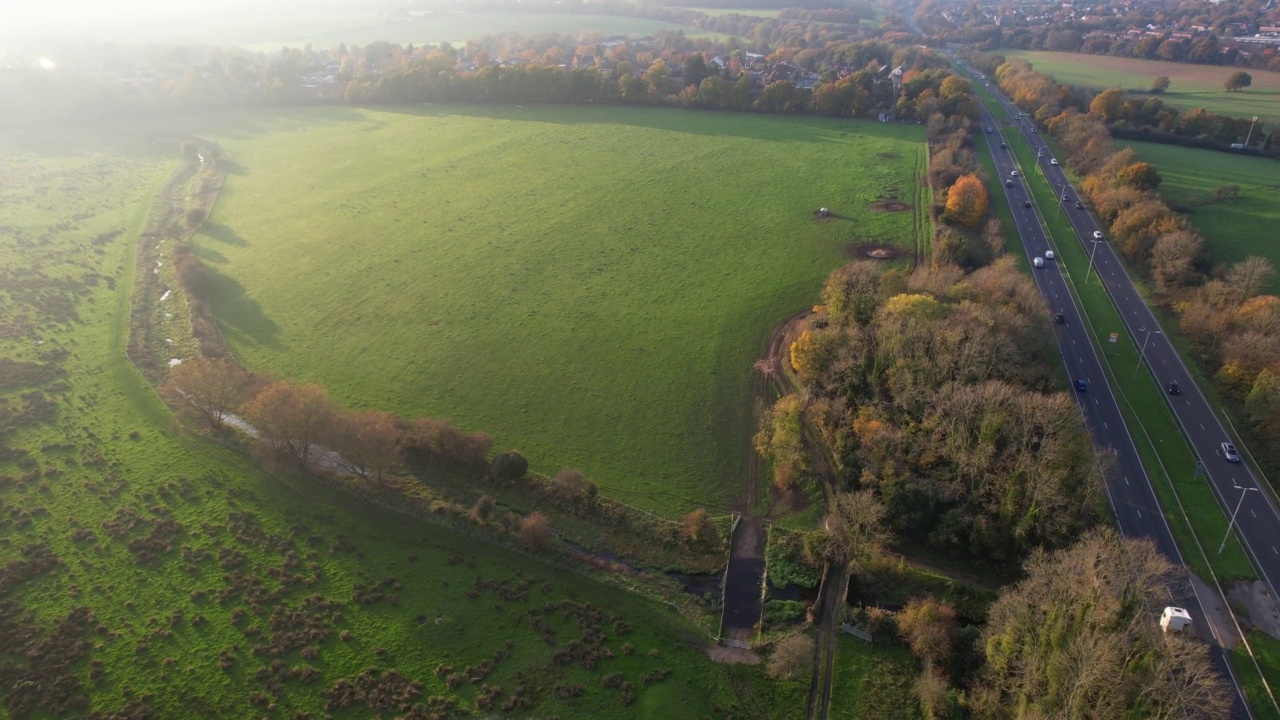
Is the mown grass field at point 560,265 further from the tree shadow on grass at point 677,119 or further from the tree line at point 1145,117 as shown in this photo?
the tree line at point 1145,117

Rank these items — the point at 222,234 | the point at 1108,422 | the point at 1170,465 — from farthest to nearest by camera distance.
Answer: the point at 222,234, the point at 1108,422, the point at 1170,465

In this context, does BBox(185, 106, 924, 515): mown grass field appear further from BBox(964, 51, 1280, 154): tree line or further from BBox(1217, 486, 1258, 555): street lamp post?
BBox(964, 51, 1280, 154): tree line

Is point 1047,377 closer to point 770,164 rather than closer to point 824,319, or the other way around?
point 824,319

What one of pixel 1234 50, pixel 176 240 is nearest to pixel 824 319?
pixel 176 240

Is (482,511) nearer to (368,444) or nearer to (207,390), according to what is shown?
(368,444)

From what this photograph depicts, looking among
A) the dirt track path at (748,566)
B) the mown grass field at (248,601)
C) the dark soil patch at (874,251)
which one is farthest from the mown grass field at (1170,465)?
the mown grass field at (248,601)

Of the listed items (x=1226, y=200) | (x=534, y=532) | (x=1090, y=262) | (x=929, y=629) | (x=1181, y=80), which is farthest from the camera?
(x=1181, y=80)

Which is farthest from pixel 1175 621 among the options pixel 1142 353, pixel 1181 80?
pixel 1181 80

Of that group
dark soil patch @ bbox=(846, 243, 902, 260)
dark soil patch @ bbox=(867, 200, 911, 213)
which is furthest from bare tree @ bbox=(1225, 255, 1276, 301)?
dark soil patch @ bbox=(867, 200, 911, 213)
